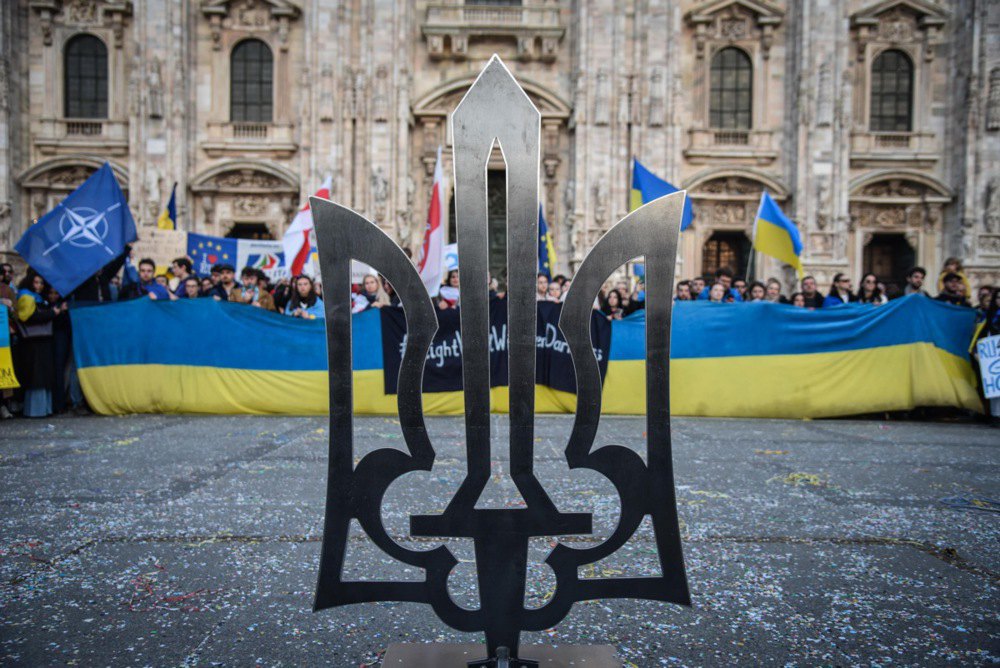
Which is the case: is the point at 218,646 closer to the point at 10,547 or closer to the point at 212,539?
the point at 212,539

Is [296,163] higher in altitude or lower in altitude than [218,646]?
higher

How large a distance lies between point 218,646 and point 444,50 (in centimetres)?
1889

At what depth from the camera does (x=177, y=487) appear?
4312mm

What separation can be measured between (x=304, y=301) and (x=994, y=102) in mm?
19372

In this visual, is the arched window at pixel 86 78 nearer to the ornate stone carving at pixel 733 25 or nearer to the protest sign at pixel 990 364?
the ornate stone carving at pixel 733 25

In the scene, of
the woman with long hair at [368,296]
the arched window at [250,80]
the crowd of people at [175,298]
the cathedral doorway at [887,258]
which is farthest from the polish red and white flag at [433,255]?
the cathedral doorway at [887,258]

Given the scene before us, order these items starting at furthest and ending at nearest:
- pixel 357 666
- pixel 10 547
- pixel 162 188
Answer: pixel 162 188 < pixel 10 547 < pixel 357 666

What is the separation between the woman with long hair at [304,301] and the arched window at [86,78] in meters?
13.8

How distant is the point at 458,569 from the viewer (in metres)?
2.94

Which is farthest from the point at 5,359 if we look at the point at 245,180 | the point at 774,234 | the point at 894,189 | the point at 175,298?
the point at 894,189

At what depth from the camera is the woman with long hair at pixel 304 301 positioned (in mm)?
8812

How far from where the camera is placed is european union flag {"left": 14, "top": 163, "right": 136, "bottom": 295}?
7668 millimetres

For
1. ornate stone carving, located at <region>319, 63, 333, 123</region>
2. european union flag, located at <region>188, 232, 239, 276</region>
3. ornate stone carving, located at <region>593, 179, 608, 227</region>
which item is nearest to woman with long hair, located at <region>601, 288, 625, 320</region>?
european union flag, located at <region>188, 232, 239, 276</region>

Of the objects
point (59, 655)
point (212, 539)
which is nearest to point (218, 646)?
point (59, 655)
